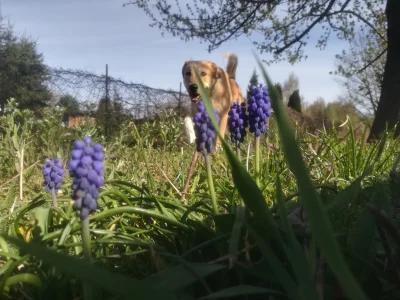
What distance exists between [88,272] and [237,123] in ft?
3.30

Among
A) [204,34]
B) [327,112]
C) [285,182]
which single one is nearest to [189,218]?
[285,182]

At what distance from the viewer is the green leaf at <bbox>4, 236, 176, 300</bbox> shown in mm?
369

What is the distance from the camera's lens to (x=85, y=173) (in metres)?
0.56

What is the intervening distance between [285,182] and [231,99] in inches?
178

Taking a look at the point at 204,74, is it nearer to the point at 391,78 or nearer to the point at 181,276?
the point at 391,78

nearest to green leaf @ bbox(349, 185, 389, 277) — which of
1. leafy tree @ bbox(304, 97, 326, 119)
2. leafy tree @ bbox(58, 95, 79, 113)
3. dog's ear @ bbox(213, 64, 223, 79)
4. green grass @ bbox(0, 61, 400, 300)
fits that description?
green grass @ bbox(0, 61, 400, 300)

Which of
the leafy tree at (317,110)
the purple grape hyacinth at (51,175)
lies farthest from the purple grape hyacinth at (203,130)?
the leafy tree at (317,110)

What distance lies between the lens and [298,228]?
0.84 meters

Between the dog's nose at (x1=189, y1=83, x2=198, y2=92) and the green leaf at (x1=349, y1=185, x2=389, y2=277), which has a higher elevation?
the dog's nose at (x1=189, y1=83, x2=198, y2=92)

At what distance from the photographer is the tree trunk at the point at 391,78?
23.1 feet

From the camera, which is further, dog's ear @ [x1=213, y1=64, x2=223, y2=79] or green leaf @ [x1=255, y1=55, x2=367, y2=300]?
dog's ear @ [x1=213, y1=64, x2=223, y2=79]

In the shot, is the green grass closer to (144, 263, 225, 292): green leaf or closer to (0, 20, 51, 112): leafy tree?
(144, 263, 225, 292): green leaf

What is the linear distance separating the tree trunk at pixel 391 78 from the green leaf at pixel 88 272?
22.6ft

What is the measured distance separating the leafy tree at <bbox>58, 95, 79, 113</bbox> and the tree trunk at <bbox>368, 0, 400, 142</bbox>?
170 inches
